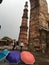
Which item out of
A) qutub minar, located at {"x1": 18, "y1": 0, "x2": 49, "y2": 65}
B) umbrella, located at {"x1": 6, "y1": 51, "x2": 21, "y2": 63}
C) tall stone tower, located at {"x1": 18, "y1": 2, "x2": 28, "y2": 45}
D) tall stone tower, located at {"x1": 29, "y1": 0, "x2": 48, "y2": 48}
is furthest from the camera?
tall stone tower, located at {"x1": 18, "y1": 2, "x2": 28, "y2": 45}

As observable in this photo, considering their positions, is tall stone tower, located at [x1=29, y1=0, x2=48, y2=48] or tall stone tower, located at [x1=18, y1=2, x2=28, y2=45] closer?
tall stone tower, located at [x1=29, y1=0, x2=48, y2=48]

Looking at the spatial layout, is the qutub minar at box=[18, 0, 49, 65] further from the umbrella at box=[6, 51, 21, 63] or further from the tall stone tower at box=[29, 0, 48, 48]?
the umbrella at box=[6, 51, 21, 63]

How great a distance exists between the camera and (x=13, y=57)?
4.12 metres

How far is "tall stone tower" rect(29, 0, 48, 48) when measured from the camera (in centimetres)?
968

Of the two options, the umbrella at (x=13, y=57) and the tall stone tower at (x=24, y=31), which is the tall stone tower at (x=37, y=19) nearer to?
the umbrella at (x=13, y=57)

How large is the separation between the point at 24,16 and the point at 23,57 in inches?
625

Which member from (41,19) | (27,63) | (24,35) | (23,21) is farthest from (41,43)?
(23,21)

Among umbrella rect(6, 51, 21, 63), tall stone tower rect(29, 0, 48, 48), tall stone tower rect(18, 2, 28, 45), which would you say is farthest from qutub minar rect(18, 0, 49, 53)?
tall stone tower rect(18, 2, 28, 45)

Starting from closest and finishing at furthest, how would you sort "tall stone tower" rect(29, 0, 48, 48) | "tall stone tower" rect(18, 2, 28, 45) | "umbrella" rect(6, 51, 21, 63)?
1. "umbrella" rect(6, 51, 21, 63)
2. "tall stone tower" rect(29, 0, 48, 48)
3. "tall stone tower" rect(18, 2, 28, 45)

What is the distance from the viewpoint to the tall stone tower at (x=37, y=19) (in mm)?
9684

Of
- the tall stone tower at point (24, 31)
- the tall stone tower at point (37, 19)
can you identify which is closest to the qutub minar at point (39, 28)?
the tall stone tower at point (37, 19)

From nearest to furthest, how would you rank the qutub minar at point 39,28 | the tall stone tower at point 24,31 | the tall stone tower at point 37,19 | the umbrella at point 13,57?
the umbrella at point 13,57
the qutub minar at point 39,28
the tall stone tower at point 37,19
the tall stone tower at point 24,31

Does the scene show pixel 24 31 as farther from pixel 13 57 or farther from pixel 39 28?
pixel 13 57

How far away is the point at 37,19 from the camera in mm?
9805
